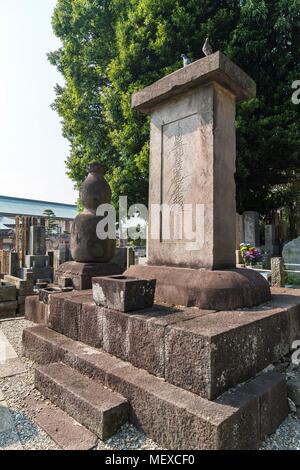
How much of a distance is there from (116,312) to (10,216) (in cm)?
3566

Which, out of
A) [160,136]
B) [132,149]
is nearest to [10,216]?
[132,149]

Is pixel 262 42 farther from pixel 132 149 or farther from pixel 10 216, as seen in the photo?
pixel 10 216

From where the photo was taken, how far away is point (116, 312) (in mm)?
2527

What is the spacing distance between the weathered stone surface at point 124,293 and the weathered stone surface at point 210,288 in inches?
11.4

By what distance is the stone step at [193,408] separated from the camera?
64.7 inches

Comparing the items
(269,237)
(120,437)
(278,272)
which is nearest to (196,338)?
(120,437)

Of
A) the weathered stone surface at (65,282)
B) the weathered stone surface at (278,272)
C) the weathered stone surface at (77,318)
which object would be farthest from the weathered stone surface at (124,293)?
the weathered stone surface at (278,272)

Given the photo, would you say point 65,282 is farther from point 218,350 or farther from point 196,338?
point 218,350

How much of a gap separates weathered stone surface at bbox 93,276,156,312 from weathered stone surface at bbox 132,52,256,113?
2.14m

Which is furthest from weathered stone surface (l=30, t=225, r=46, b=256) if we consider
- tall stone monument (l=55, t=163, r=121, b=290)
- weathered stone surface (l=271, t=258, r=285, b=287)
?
weathered stone surface (l=271, t=258, r=285, b=287)

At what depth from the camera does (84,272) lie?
4.48 meters

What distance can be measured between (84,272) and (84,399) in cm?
252

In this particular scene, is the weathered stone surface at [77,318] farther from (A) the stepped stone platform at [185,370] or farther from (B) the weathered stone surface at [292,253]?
(B) the weathered stone surface at [292,253]

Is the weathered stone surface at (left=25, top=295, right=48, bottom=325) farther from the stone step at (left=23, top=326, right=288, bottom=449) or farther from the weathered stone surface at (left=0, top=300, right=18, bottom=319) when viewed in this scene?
the stone step at (left=23, top=326, right=288, bottom=449)
